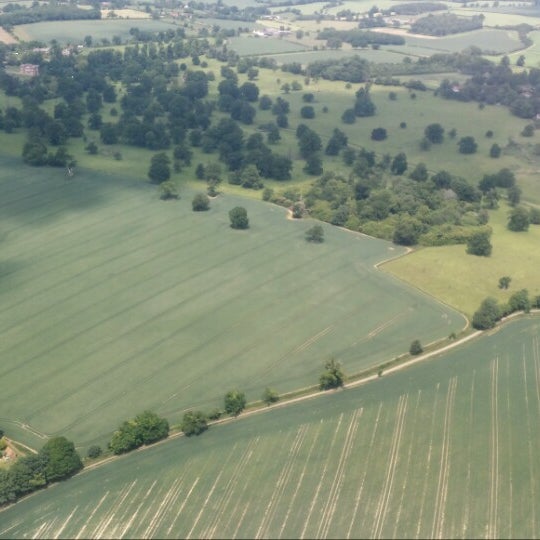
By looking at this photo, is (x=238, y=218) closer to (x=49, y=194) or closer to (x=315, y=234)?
(x=315, y=234)

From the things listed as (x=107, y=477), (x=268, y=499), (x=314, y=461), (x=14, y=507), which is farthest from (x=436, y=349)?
(x=14, y=507)

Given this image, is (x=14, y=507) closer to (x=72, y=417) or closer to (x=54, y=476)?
(x=54, y=476)

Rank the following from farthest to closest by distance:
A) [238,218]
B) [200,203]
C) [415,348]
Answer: [200,203] → [238,218] → [415,348]

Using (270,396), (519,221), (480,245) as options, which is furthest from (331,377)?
(519,221)

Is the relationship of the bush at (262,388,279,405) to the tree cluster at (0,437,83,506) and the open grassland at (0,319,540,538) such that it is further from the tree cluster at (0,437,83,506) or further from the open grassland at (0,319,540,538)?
the tree cluster at (0,437,83,506)

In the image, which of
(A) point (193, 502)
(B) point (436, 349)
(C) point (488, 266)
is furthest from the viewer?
(C) point (488, 266)

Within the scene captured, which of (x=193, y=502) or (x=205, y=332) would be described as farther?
(x=205, y=332)
